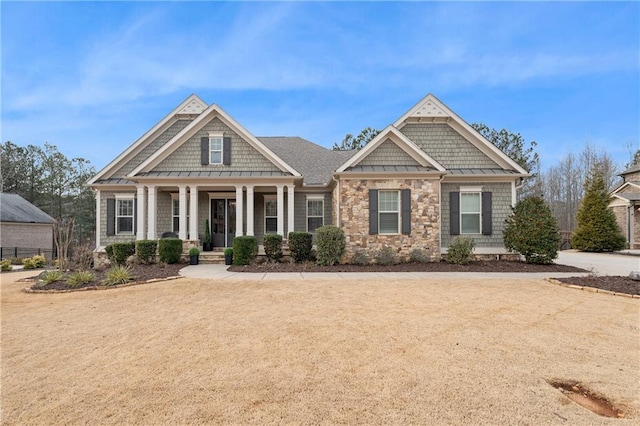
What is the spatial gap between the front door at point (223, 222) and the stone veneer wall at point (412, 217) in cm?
606

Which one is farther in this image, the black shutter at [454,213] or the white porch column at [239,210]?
the black shutter at [454,213]

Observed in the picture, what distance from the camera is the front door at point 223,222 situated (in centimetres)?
1608

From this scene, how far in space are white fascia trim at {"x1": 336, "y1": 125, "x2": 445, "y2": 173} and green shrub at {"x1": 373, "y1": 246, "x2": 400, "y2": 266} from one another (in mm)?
3639

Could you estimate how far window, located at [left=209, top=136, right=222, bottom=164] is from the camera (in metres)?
14.8

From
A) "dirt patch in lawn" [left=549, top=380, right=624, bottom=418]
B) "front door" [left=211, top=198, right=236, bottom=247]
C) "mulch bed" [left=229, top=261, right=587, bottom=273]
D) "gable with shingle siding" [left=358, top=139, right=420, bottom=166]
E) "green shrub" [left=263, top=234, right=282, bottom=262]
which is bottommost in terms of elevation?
"dirt patch in lawn" [left=549, top=380, right=624, bottom=418]

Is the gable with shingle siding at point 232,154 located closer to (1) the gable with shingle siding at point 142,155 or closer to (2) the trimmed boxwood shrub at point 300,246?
(1) the gable with shingle siding at point 142,155

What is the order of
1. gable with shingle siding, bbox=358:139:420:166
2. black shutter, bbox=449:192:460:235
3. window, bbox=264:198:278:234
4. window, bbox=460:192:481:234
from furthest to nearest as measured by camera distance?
window, bbox=264:198:278:234
window, bbox=460:192:481:234
black shutter, bbox=449:192:460:235
gable with shingle siding, bbox=358:139:420:166

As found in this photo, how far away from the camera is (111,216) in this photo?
15.5 m

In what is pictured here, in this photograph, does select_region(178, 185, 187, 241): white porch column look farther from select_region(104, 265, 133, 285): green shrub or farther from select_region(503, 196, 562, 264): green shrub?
select_region(503, 196, 562, 264): green shrub

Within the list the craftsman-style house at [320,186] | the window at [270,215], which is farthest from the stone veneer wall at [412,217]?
the window at [270,215]

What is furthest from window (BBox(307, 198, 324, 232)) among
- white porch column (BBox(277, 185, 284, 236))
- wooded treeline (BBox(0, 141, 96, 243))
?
wooded treeline (BBox(0, 141, 96, 243))

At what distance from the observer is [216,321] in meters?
5.81

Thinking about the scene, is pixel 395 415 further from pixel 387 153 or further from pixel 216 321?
pixel 387 153

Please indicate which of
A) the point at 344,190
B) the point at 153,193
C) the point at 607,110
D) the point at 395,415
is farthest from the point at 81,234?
the point at 607,110
